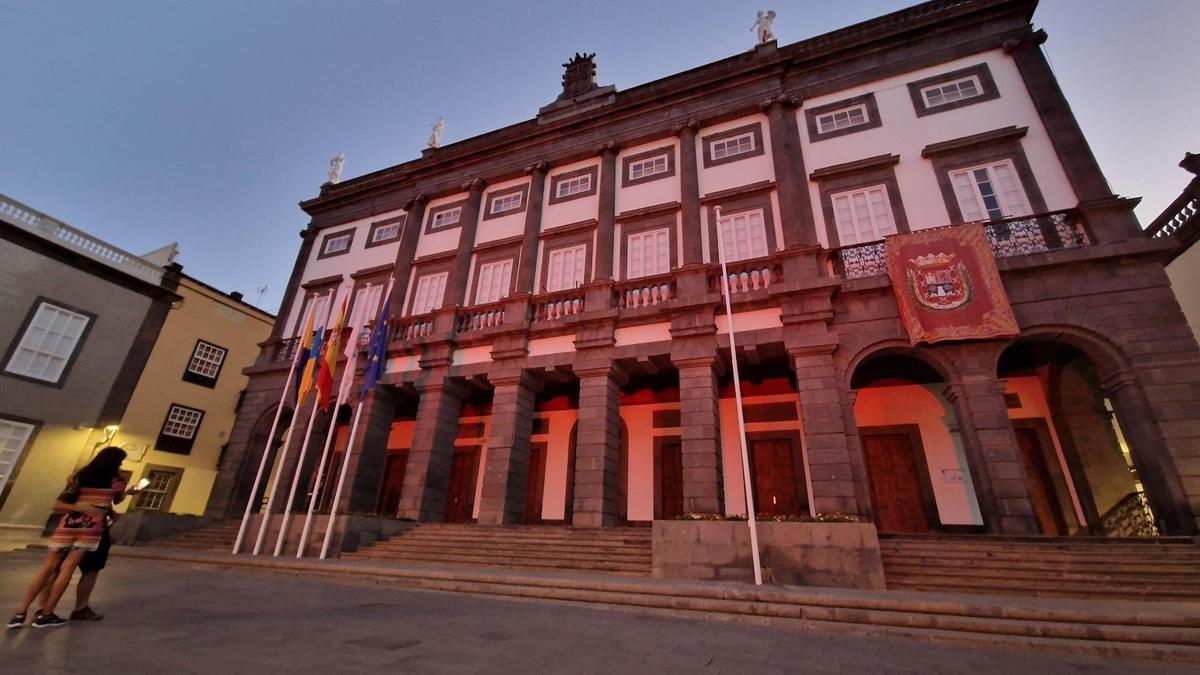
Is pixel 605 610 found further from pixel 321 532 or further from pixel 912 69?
pixel 912 69

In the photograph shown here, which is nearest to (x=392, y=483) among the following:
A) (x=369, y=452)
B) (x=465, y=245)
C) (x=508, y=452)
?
(x=369, y=452)

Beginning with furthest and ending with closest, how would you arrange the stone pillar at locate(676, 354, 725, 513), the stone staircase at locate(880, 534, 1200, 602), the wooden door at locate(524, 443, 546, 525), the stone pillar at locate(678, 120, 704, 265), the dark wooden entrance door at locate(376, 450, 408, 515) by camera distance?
the dark wooden entrance door at locate(376, 450, 408, 515)
the wooden door at locate(524, 443, 546, 525)
the stone pillar at locate(678, 120, 704, 265)
the stone pillar at locate(676, 354, 725, 513)
the stone staircase at locate(880, 534, 1200, 602)

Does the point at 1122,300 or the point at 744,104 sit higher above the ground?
the point at 744,104

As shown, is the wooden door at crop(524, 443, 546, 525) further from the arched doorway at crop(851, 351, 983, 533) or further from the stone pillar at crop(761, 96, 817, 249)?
the stone pillar at crop(761, 96, 817, 249)

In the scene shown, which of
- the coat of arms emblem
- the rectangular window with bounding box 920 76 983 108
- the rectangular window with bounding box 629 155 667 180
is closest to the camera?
the coat of arms emblem

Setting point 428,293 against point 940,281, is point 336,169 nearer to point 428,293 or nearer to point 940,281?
point 428,293

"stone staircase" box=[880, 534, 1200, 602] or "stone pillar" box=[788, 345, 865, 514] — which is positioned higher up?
"stone pillar" box=[788, 345, 865, 514]

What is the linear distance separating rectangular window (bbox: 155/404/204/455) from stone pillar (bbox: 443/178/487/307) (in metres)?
11.9

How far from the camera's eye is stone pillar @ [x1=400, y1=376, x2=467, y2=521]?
1387cm

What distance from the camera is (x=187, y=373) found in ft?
64.0

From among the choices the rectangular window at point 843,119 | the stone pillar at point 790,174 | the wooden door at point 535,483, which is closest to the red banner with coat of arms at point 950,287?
the stone pillar at point 790,174

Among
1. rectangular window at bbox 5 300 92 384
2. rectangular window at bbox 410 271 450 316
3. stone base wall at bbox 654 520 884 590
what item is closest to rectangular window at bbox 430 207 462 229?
rectangular window at bbox 410 271 450 316

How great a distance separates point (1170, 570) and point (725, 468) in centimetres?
819

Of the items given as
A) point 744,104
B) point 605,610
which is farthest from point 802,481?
point 744,104
